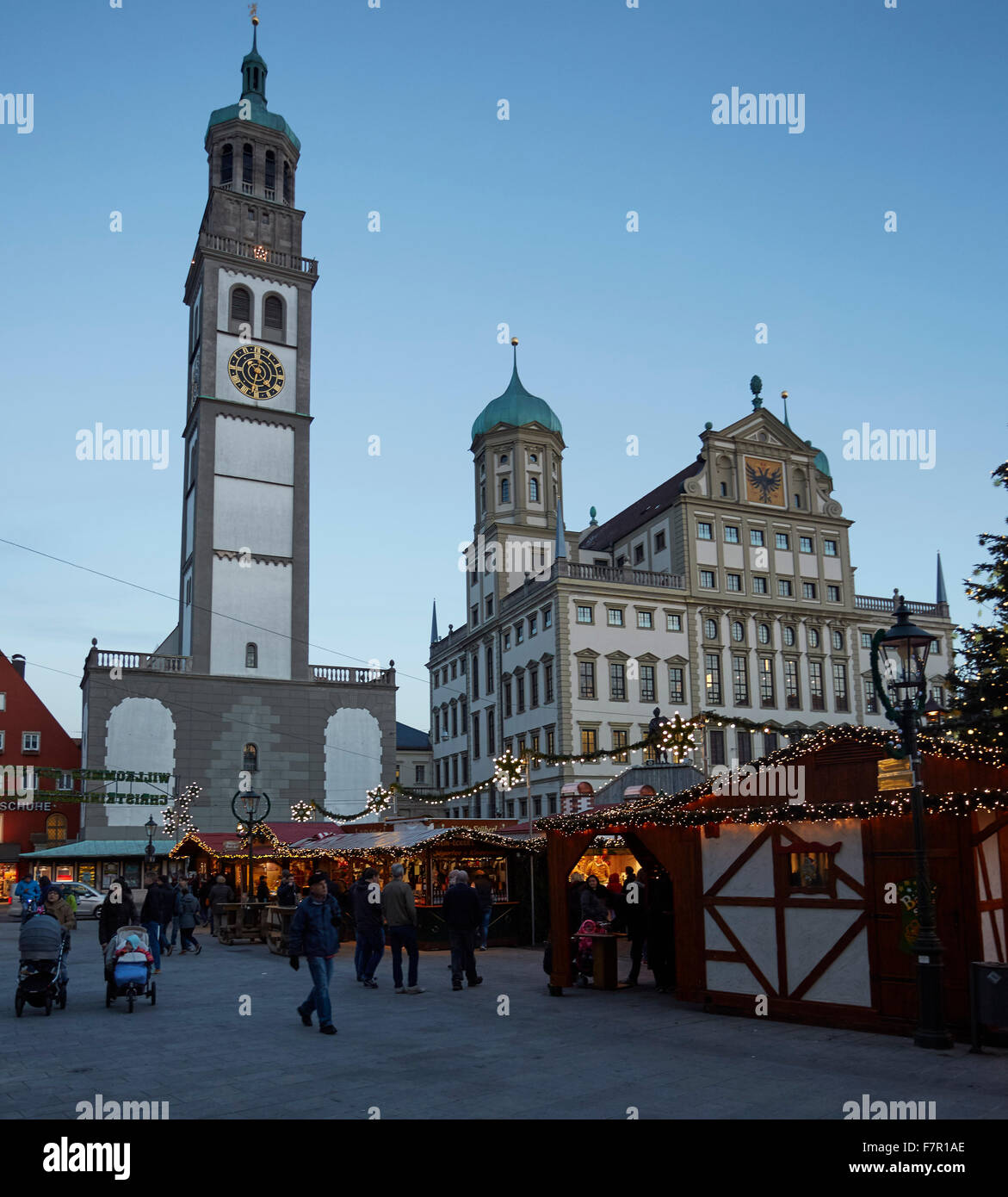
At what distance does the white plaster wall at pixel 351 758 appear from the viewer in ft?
152

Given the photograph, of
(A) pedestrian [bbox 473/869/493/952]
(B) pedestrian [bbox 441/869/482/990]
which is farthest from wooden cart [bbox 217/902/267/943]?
(B) pedestrian [bbox 441/869/482/990]

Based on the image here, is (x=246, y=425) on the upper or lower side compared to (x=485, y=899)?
upper

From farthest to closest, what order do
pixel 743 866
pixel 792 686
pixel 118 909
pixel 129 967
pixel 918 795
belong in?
pixel 792 686, pixel 118 909, pixel 129 967, pixel 743 866, pixel 918 795

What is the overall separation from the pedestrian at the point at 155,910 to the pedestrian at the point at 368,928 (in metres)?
3.39

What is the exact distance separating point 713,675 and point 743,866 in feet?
131

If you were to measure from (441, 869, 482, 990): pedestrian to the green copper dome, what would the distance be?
48.8m

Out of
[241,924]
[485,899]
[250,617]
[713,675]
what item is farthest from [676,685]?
[485,899]

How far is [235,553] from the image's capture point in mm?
45406

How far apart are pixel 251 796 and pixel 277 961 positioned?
257 inches

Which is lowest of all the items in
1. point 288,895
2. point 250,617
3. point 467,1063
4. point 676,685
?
point 467,1063

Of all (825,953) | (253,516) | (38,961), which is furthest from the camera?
(253,516)

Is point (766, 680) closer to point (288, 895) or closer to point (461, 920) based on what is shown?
point (288, 895)

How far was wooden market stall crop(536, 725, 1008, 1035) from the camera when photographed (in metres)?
11.1

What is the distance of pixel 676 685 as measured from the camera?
51688 mm
